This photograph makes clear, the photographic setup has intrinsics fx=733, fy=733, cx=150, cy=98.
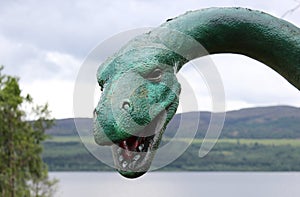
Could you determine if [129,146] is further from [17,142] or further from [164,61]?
[17,142]

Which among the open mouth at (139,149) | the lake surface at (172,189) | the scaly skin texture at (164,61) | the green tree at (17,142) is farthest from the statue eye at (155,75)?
the lake surface at (172,189)

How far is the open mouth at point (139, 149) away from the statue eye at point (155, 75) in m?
0.12

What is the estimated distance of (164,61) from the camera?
266 centimetres

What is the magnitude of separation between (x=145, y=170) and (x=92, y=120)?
27cm

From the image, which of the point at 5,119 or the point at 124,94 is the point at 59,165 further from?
the point at 124,94

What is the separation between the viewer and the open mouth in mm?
2582

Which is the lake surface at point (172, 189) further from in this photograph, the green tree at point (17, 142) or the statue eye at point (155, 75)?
the statue eye at point (155, 75)

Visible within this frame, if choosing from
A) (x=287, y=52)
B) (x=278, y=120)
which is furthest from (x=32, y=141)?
(x=278, y=120)

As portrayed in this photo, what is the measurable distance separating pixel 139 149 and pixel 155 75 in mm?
270

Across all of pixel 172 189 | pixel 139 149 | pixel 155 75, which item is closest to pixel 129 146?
pixel 139 149

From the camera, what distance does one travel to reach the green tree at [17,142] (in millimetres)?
32156

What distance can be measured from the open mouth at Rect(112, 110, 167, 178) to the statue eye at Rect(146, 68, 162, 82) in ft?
0.39

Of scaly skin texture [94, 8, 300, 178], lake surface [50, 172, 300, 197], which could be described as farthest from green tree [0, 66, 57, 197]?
scaly skin texture [94, 8, 300, 178]

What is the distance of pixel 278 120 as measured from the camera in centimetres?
14662
